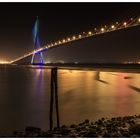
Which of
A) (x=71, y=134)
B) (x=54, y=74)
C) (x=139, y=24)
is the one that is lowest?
(x=71, y=134)

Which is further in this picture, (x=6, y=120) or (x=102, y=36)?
(x=102, y=36)

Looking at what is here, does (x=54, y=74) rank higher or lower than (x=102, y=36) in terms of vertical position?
lower

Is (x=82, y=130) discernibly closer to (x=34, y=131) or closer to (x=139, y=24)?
(x=34, y=131)

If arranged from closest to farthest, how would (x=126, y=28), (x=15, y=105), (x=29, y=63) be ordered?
A: (x=15, y=105)
(x=126, y=28)
(x=29, y=63)

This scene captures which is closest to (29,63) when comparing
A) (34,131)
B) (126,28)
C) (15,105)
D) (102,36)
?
(102,36)

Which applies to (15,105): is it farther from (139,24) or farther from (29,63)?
(29,63)

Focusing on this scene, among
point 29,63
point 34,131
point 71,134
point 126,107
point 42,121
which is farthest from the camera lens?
point 29,63

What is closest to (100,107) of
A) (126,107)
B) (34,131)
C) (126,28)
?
(126,107)

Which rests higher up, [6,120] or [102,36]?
[102,36]

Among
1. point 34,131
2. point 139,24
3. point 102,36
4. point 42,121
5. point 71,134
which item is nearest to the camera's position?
point 71,134
